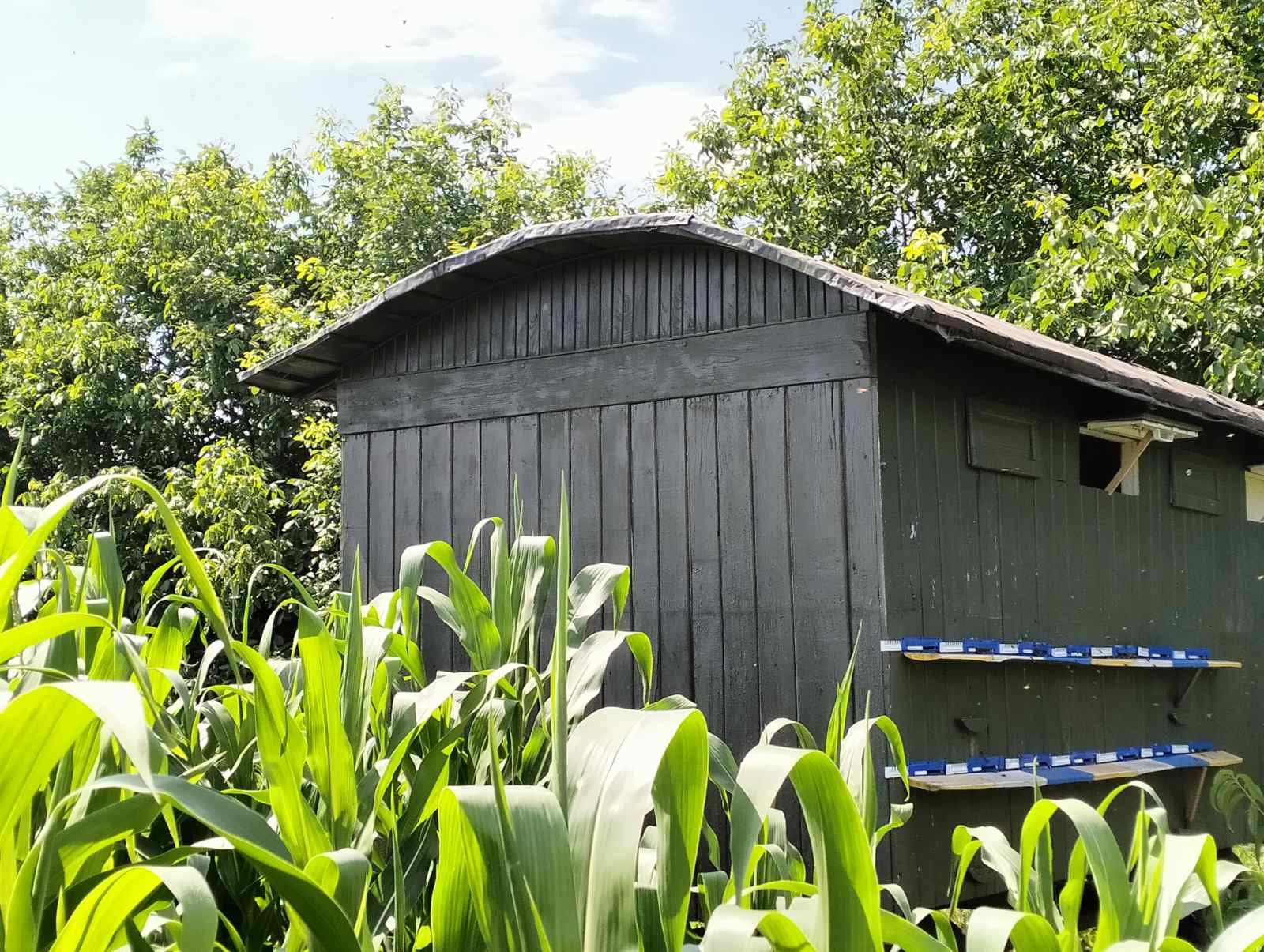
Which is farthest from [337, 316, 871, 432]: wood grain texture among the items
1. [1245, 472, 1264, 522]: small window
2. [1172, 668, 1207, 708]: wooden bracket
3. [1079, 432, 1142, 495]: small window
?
[1245, 472, 1264, 522]: small window

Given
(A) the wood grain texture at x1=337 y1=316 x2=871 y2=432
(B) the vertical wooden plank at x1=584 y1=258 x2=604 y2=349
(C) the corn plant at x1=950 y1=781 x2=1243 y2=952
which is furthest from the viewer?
(B) the vertical wooden plank at x1=584 y1=258 x2=604 y2=349

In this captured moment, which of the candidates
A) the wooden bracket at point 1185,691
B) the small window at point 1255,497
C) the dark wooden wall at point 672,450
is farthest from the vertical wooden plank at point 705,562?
the small window at point 1255,497

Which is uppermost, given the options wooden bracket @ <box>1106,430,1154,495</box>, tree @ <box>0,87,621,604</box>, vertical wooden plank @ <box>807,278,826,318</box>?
tree @ <box>0,87,621,604</box>

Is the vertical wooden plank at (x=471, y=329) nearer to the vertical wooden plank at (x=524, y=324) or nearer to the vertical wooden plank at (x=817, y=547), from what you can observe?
the vertical wooden plank at (x=524, y=324)

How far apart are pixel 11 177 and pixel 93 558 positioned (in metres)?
17.3

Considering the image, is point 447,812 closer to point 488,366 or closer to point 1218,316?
point 488,366

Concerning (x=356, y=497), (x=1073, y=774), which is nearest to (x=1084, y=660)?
(x=1073, y=774)

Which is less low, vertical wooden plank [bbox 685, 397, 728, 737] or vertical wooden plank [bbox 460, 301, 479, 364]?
vertical wooden plank [bbox 460, 301, 479, 364]

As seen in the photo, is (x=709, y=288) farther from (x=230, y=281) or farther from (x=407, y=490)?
(x=230, y=281)

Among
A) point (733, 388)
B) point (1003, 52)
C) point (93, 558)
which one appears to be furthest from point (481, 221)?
point (93, 558)

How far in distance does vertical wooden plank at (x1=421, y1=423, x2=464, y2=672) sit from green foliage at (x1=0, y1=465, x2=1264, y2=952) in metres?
3.39

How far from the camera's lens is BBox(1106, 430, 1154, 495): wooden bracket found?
582 cm

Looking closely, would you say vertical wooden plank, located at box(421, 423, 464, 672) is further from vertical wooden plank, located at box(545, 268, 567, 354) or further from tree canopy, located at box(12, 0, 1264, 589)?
tree canopy, located at box(12, 0, 1264, 589)

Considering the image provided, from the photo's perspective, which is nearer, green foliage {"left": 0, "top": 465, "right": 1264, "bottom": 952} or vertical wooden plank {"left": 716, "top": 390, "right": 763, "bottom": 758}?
green foliage {"left": 0, "top": 465, "right": 1264, "bottom": 952}
